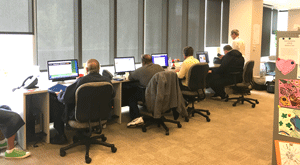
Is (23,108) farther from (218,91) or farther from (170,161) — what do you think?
(218,91)

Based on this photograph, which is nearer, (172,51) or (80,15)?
(80,15)

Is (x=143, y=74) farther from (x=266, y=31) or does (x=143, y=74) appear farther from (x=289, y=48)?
(x=266, y=31)

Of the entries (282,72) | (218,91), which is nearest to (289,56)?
(282,72)

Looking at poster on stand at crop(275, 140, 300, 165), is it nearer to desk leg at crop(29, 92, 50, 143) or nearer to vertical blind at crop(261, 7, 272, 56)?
desk leg at crop(29, 92, 50, 143)

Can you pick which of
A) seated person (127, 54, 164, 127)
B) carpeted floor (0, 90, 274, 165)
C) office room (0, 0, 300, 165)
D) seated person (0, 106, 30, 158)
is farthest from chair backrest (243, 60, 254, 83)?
seated person (0, 106, 30, 158)

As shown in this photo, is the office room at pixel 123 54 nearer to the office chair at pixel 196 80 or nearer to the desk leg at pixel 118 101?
the desk leg at pixel 118 101

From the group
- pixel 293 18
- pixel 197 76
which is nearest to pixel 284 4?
pixel 293 18

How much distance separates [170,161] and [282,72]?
1.67 metres

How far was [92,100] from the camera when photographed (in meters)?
3.35

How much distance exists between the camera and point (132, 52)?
6422 mm

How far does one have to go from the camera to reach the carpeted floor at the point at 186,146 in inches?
137

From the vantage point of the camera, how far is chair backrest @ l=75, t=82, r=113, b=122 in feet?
10.7

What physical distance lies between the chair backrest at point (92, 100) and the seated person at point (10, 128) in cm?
73

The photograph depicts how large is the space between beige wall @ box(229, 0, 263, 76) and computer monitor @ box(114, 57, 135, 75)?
14.3 feet
